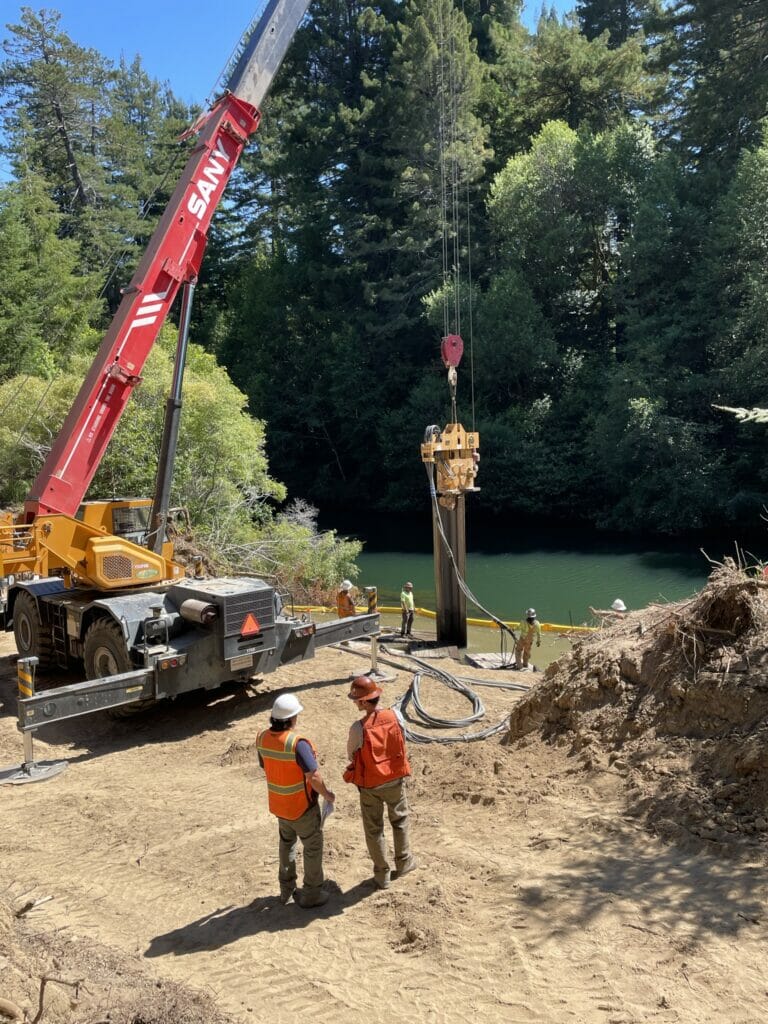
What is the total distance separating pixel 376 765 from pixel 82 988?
6.76 feet

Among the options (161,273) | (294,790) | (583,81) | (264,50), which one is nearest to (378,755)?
(294,790)

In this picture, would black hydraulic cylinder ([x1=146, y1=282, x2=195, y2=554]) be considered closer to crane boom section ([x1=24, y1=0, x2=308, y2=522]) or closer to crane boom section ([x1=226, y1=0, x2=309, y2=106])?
crane boom section ([x1=24, y1=0, x2=308, y2=522])

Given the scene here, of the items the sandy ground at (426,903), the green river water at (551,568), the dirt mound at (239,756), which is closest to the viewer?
the sandy ground at (426,903)

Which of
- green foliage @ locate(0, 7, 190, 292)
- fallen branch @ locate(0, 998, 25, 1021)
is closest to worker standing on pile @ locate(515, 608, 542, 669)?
fallen branch @ locate(0, 998, 25, 1021)

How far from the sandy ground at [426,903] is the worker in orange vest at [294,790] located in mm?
287

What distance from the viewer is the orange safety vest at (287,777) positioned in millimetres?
5391

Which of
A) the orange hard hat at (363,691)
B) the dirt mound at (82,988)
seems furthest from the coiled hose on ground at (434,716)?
the dirt mound at (82,988)

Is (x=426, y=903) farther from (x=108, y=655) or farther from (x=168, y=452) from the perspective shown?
(x=168, y=452)

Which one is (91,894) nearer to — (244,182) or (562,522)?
(562,522)

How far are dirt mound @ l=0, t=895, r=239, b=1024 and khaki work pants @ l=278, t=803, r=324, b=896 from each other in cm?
103

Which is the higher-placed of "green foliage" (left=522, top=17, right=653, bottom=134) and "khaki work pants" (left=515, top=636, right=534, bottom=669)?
"green foliage" (left=522, top=17, right=653, bottom=134)

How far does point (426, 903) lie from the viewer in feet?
17.9

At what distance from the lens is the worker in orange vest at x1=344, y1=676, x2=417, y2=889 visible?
18.4 ft

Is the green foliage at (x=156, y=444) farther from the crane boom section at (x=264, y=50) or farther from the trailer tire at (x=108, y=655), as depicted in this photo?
the trailer tire at (x=108, y=655)
